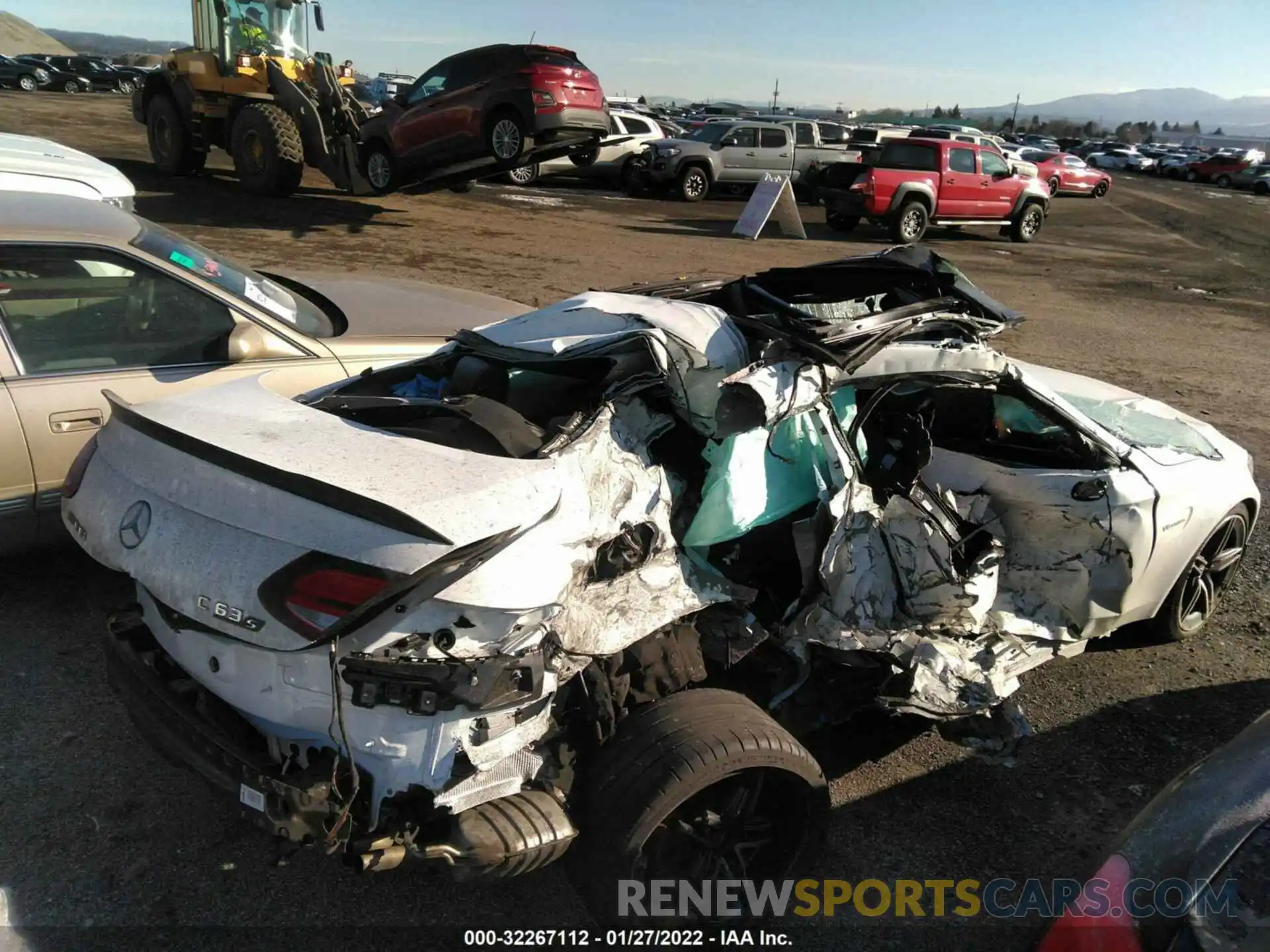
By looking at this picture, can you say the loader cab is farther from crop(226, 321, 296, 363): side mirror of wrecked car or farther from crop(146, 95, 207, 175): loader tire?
crop(226, 321, 296, 363): side mirror of wrecked car

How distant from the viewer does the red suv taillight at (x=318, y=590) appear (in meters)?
1.95

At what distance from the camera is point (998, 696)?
9.85 feet

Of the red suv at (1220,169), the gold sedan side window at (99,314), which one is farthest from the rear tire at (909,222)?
the red suv at (1220,169)

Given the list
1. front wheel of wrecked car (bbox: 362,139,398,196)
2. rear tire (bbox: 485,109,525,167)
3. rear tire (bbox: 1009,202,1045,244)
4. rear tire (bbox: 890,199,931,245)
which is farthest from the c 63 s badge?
rear tire (bbox: 1009,202,1045,244)

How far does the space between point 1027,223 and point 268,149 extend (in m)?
14.8

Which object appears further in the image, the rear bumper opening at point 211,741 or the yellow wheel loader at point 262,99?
the yellow wheel loader at point 262,99

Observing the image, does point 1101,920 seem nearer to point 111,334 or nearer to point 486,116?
point 111,334

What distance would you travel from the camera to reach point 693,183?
19844 millimetres

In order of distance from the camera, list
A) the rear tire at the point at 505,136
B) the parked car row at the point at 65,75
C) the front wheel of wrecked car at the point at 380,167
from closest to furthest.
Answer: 1. the rear tire at the point at 505,136
2. the front wheel of wrecked car at the point at 380,167
3. the parked car row at the point at 65,75

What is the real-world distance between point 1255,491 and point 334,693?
14.0 ft

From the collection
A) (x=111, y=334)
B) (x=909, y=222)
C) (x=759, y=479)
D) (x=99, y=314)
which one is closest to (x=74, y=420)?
(x=111, y=334)

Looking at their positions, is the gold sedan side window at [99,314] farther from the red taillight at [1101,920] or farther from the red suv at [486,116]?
the red suv at [486,116]

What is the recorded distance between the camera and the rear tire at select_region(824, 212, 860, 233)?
1713 centimetres

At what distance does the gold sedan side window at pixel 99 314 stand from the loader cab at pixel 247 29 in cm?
1157
